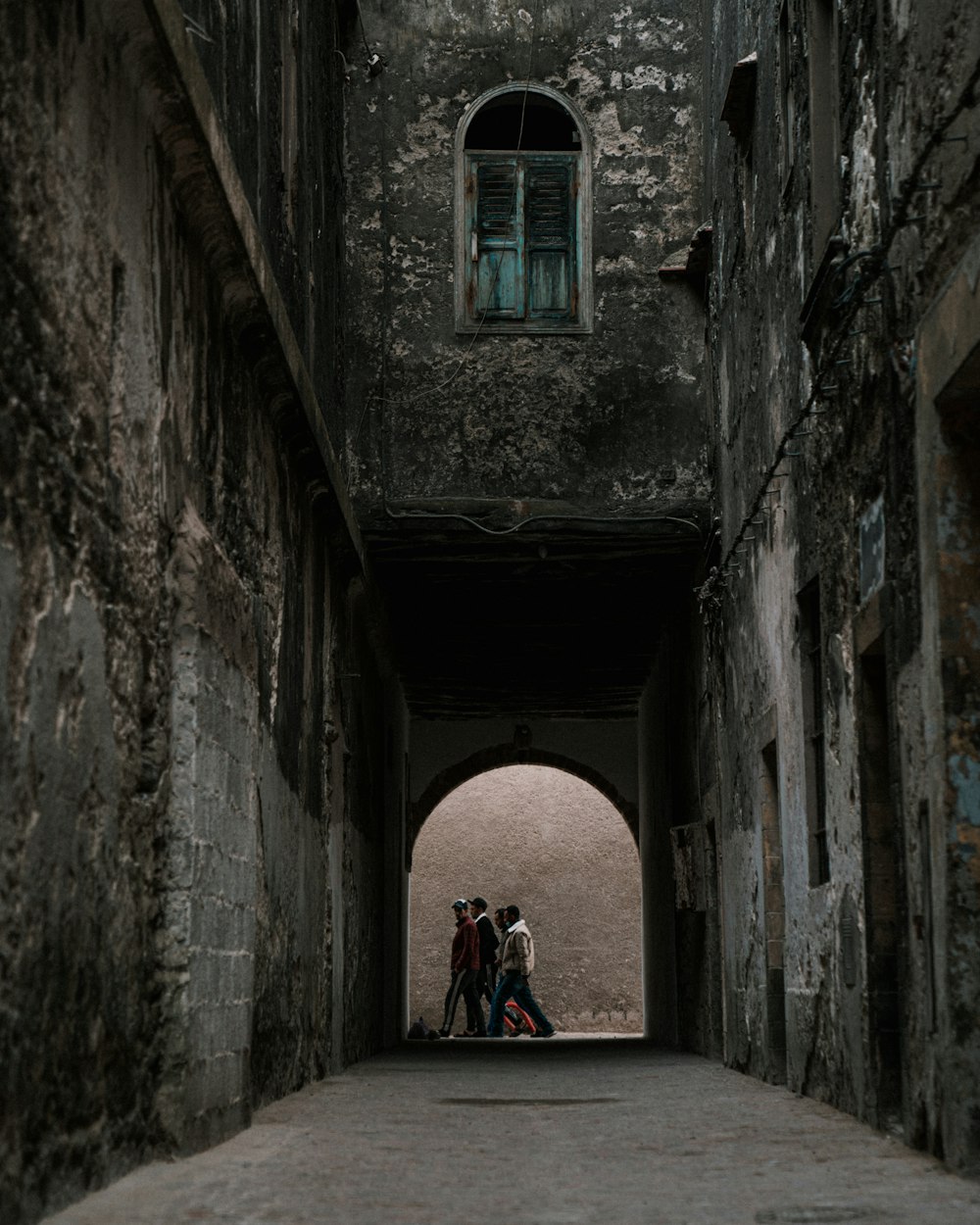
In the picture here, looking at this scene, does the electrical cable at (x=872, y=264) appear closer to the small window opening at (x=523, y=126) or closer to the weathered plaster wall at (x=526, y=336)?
the weathered plaster wall at (x=526, y=336)

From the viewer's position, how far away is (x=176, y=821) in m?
6.07

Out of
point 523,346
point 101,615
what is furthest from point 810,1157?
point 523,346

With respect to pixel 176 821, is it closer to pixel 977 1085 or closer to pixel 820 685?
pixel 977 1085

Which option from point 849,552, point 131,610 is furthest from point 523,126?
point 131,610

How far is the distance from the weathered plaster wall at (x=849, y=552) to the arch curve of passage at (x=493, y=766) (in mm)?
10391

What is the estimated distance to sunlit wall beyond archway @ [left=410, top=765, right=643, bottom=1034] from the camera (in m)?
27.8

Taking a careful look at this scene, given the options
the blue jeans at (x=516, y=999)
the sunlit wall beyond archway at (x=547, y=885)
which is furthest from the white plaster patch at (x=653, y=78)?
the sunlit wall beyond archway at (x=547, y=885)

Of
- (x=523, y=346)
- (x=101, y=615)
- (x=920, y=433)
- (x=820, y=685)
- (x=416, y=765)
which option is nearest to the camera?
(x=101, y=615)

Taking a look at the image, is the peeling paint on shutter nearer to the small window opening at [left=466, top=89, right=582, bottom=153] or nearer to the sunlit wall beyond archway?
the small window opening at [left=466, top=89, right=582, bottom=153]

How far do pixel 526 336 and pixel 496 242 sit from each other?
0.75m

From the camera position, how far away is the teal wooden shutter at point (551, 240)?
1321cm

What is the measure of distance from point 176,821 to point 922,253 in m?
3.04

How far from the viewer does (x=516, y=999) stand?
1992 cm

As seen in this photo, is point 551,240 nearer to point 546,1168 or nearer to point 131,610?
point 131,610
